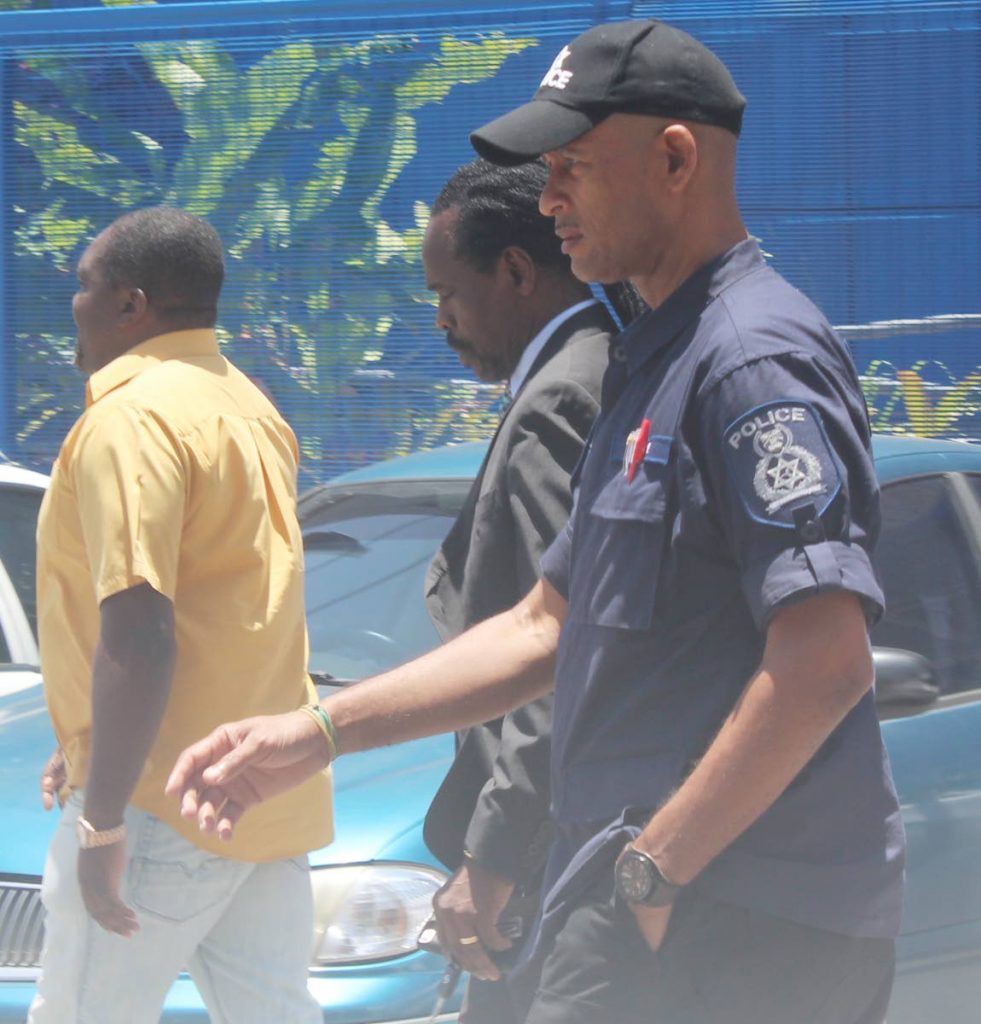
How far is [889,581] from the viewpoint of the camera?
12.5 ft

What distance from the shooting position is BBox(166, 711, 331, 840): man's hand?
1861 mm

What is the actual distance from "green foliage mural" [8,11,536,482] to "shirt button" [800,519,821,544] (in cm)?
513

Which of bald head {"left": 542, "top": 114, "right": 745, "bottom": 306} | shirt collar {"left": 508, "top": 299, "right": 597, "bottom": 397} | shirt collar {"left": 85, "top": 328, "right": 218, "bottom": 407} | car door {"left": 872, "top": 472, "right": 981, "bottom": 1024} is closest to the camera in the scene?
bald head {"left": 542, "top": 114, "right": 745, "bottom": 306}

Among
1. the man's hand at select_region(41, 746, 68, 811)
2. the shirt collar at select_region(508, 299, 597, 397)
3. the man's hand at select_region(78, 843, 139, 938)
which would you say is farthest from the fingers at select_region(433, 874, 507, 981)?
the man's hand at select_region(41, 746, 68, 811)

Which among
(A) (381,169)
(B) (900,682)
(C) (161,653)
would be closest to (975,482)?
(B) (900,682)

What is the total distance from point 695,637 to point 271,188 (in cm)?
551

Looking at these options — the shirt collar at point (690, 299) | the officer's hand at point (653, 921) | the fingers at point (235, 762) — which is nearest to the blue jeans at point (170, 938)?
the fingers at point (235, 762)

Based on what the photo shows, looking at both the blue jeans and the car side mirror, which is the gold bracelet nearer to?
the blue jeans

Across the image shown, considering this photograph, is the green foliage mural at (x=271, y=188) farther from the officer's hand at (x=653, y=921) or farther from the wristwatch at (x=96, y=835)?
the officer's hand at (x=653, y=921)

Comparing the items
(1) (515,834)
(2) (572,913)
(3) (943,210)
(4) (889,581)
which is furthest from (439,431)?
(2) (572,913)

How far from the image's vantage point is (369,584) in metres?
4.13

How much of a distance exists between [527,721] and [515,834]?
0.16 m

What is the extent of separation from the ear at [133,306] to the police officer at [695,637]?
1.22 meters

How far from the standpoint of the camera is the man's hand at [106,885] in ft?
8.84
